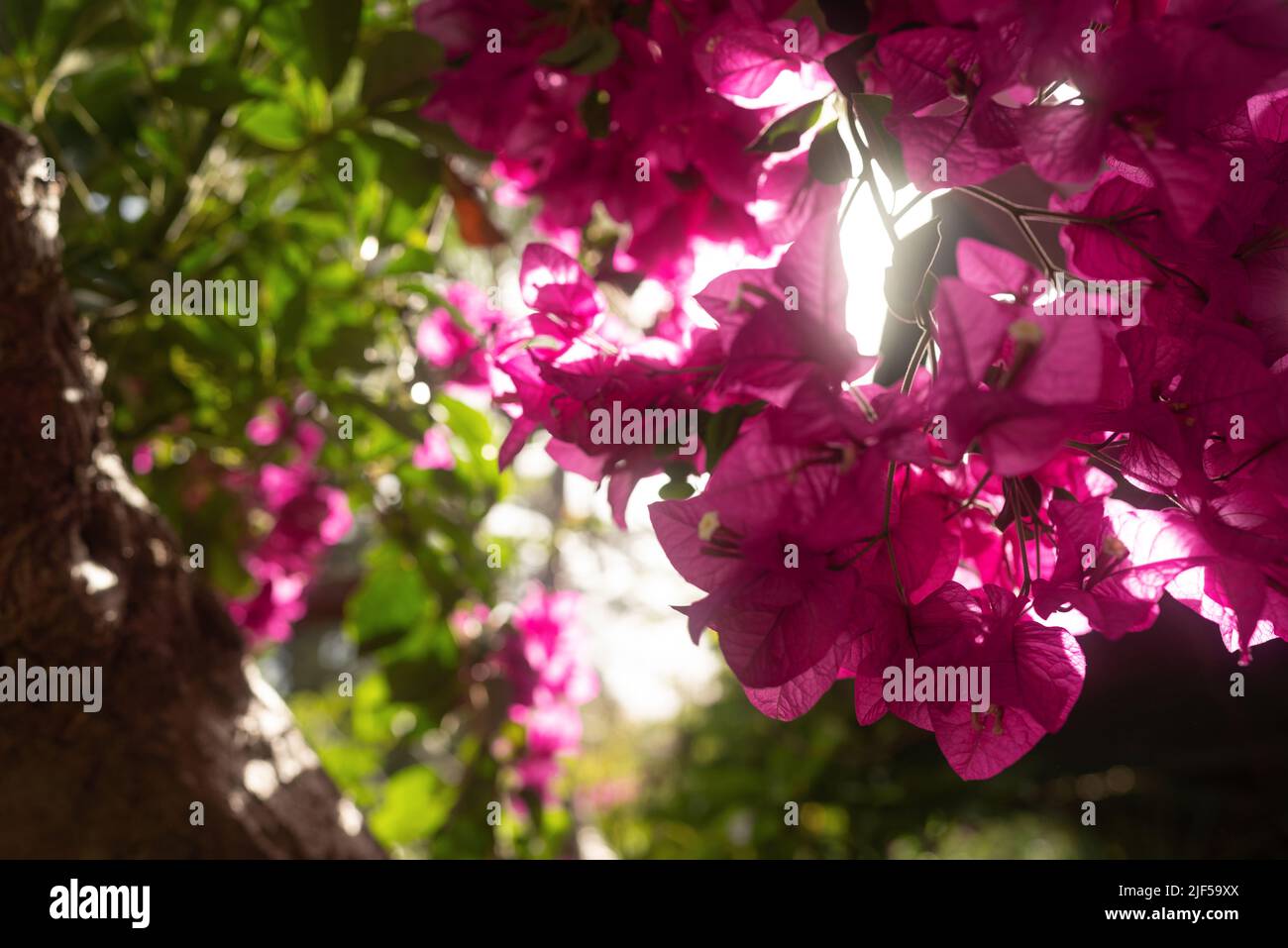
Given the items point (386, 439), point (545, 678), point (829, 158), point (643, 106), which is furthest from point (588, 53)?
point (545, 678)

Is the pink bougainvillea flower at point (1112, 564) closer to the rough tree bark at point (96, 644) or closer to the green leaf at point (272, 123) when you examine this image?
the rough tree bark at point (96, 644)

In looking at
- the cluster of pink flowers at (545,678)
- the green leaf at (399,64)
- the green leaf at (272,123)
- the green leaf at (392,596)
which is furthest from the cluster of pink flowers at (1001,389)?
the cluster of pink flowers at (545,678)

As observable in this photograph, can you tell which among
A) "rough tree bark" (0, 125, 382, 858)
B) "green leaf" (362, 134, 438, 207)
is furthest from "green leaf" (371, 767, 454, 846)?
"green leaf" (362, 134, 438, 207)

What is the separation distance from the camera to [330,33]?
2.26 feet

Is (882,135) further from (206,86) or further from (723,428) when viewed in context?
(206,86)

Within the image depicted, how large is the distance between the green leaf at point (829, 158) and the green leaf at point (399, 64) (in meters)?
0.37

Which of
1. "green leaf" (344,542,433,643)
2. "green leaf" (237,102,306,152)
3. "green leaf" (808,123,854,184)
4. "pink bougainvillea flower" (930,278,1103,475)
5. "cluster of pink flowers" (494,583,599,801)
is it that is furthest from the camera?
"cluster of pink flowers" (494,583,599,801)

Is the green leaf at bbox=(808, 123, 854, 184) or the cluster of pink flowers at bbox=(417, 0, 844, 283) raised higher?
the cluster of pink flowers at bbox=(417, 0, 844, 283)

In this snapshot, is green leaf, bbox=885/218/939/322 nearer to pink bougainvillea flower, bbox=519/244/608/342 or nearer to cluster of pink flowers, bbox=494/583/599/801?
pink bougainvillea flower, bbox=519/244/608/342

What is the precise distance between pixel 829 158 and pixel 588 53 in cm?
16

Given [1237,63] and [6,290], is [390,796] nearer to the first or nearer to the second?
[6,290]

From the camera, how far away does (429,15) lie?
563 millimetres

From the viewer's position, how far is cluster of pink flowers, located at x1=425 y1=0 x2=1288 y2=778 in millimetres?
334

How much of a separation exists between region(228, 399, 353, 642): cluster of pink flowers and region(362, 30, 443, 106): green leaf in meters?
0.72
